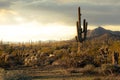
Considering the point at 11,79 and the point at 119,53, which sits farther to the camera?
the point at 119,53

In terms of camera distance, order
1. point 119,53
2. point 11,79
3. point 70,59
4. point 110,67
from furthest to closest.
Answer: point 119,53 < point 70,59 < point 110,67 < point 11,79

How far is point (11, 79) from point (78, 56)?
13.3 meters

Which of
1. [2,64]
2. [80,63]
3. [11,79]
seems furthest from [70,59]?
[11,79]

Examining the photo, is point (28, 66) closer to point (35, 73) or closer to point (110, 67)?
point (35, 73)

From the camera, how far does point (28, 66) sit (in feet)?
115

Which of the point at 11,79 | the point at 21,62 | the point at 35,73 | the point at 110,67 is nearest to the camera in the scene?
the point at 11,79

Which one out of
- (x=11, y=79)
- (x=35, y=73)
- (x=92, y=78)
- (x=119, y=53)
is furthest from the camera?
(x=119, y=53)

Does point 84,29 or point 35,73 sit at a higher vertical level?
point 84,29

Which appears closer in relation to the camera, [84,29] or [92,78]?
[92,78]

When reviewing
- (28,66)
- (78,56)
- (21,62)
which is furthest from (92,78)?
(21,62)

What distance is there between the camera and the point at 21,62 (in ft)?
126

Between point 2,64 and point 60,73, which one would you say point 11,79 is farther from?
point 2,64

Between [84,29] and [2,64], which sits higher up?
[84,29]

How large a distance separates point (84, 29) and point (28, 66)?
7.46 m
